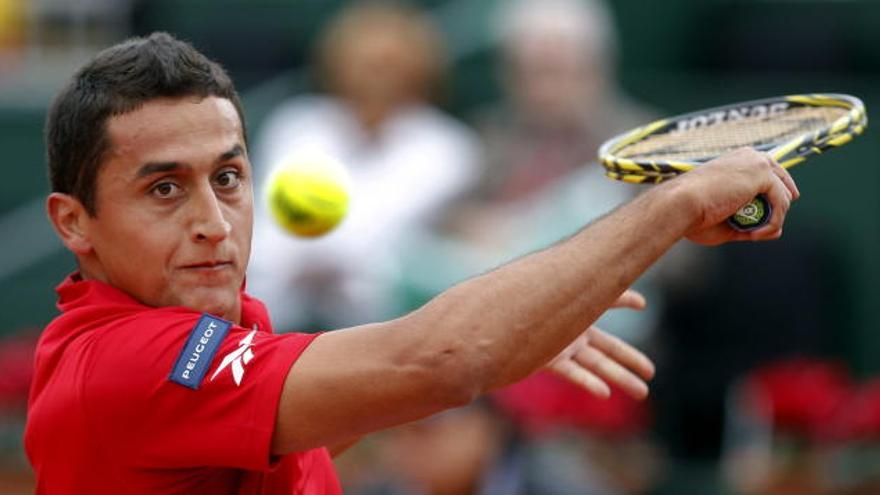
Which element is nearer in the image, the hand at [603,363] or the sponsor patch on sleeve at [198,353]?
the sponsor patch on sleeve at [198,353]

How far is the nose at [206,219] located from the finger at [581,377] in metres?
0.98

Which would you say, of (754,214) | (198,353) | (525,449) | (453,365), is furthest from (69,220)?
(525,449)

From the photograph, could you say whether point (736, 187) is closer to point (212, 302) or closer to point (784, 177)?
point (784, 177)

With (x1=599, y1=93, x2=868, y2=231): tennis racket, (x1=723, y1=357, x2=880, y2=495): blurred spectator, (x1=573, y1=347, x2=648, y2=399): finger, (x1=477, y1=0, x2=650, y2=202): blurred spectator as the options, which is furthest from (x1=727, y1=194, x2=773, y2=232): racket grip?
(x1=477, y1=0, x2=650, y2=202): blurred spectator

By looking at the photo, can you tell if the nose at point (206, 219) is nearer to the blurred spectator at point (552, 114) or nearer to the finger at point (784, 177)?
the finger at point (784, 177)

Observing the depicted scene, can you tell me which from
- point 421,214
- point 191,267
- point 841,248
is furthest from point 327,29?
point 191,267

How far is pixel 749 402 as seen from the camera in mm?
7852

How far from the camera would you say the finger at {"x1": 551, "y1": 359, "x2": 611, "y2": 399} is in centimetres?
399

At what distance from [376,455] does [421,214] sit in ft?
4.39

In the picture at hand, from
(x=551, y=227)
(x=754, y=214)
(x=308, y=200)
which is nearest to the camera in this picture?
(x=754, y=214)

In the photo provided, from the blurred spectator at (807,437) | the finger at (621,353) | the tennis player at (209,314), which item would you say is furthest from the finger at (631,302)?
the blurred spectator at (807,437)

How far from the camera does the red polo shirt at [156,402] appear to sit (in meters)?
3.29

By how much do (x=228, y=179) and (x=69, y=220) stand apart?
379mm

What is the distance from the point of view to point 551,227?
7582mm
